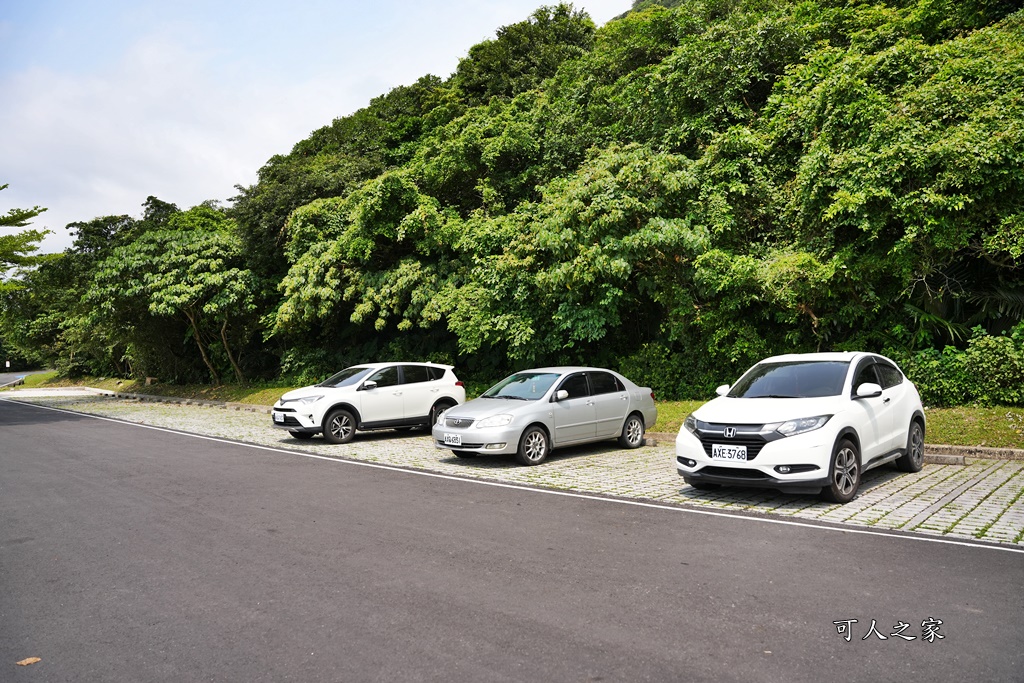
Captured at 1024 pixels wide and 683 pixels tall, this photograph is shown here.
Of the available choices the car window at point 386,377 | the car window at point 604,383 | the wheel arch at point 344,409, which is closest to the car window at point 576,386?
the car window at point 604,383

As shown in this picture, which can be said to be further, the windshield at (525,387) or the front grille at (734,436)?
the windshield at (525,387)

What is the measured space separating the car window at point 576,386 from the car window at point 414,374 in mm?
4651

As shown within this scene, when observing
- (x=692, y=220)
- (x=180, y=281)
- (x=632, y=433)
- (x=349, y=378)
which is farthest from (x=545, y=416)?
(x=180, y=281)

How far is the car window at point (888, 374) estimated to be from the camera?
9.20 meters

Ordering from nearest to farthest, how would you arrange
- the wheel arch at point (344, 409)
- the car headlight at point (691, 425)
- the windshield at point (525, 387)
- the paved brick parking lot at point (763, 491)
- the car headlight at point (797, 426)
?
the paved brick parking lot at point (763, 491) < the car headlight at point (797, 426) < the car headlight at point (691, 425) < the windshield at point (525, 387) < the wheel arch at point (344, 409)

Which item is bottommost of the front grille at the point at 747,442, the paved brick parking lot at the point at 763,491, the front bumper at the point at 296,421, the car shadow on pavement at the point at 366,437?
the paved brick parking lot at the point at 763,491

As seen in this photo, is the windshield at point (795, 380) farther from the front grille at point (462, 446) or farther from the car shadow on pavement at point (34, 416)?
the car shadow on pavement at point (34, 416)

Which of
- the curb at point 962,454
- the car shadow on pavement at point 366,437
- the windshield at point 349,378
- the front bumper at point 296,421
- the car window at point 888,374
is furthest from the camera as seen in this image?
the windshield at point 349,378

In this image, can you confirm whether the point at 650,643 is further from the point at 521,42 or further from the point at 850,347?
the point at 521,42

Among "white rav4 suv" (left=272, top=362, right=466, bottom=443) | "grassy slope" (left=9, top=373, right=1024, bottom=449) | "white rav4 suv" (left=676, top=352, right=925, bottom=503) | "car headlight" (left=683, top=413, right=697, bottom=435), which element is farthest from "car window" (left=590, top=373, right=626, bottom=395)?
"white rav4 suv" (left=272, top=362, right=466, bottom=443)

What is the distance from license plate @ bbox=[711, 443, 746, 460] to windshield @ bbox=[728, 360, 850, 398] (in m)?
1.18

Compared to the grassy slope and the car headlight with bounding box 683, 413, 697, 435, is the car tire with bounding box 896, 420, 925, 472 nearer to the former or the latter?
the grassy slope

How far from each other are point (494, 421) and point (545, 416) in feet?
3.05

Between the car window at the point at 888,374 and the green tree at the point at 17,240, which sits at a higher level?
the green tree at the point at 17,240
